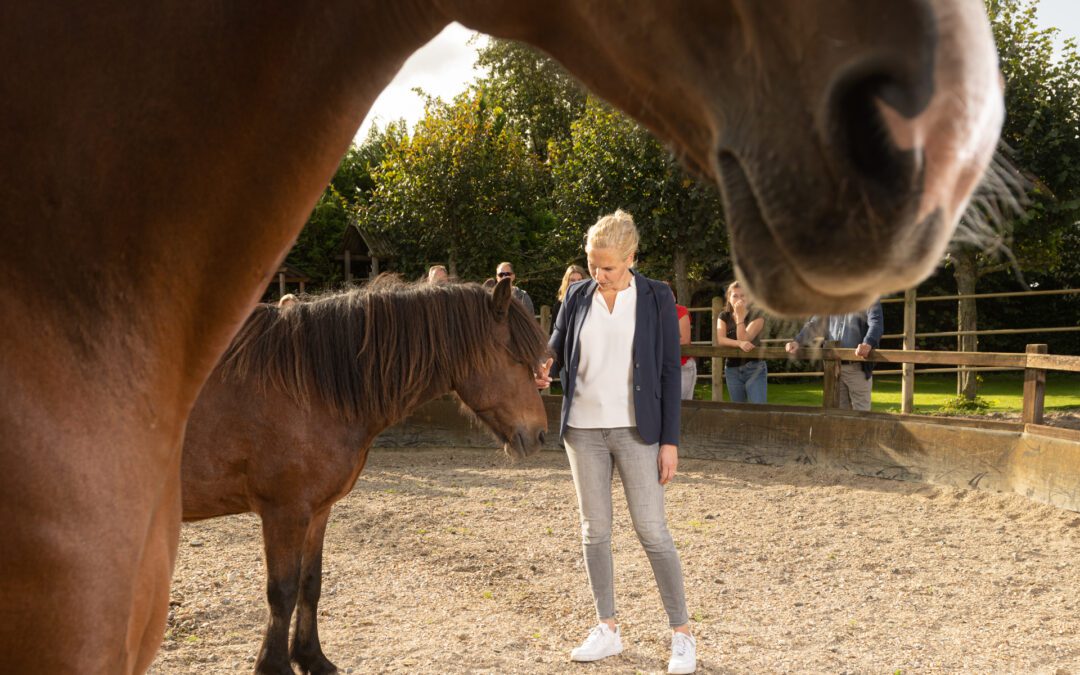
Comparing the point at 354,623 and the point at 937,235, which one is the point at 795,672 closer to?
the point at 354,623

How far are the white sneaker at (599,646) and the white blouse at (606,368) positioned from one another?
98 centimetres

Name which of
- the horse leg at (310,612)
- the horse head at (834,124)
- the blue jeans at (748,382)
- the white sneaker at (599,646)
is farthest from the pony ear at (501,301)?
the blue jeans at (748,382)

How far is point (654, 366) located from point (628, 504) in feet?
2.08

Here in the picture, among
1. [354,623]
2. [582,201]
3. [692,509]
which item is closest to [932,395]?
[582,201]

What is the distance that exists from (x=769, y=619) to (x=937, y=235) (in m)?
4.21

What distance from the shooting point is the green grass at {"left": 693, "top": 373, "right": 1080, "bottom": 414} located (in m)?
13.5

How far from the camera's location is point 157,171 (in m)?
0.92

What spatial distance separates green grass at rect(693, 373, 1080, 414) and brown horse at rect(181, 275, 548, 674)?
8609 millimetres

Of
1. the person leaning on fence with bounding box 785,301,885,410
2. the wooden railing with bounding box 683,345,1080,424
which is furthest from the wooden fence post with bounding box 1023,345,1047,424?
the person leaning on fence with bounding box 785,301,885,410

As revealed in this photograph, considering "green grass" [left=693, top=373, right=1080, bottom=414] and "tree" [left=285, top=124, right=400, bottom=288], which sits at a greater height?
"tree" [left=285, top=124, right=400, bottom=288]

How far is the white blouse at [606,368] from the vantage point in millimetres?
3812

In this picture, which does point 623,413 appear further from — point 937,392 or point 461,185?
point 937,392

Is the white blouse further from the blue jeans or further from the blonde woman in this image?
the blue jeans

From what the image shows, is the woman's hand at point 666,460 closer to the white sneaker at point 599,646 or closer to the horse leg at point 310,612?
the white sneaker at point 599,646
